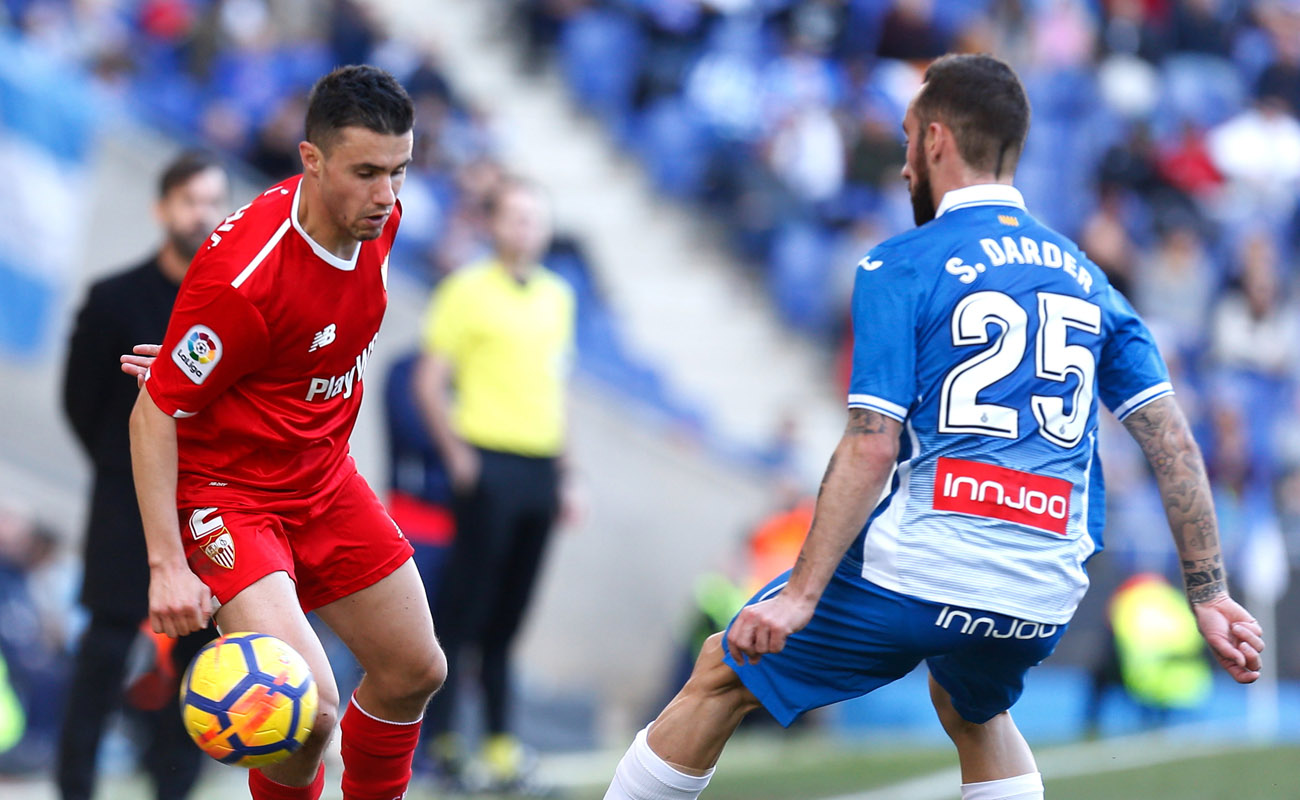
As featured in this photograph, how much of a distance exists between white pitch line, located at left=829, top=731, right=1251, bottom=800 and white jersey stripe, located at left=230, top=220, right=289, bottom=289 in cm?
412

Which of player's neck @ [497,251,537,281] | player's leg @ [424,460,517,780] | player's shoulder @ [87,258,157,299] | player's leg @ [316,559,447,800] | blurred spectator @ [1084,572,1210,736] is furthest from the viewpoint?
blurred spectator @ [1084,572,1210,736]

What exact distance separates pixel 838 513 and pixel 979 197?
3.03 ft

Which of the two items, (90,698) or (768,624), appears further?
(90,698)

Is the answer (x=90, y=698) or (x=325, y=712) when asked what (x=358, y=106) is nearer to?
(x=325, y=712)

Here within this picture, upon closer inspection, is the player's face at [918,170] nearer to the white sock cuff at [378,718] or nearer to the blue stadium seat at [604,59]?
the white sock cuff at [378,718]

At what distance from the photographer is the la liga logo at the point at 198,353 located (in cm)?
412

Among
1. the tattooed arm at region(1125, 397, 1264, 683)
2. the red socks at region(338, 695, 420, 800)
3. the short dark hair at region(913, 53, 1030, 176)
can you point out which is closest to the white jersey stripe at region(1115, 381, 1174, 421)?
the tattooed arm at region(1125, 397, 1264, 683)

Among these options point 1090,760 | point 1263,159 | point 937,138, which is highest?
point 1263,159

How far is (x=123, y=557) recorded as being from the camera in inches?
219

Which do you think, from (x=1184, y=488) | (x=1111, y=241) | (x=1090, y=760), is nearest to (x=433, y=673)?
(x=1184, y=488)

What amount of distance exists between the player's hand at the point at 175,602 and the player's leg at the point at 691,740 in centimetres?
118

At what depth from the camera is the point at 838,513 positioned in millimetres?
3867

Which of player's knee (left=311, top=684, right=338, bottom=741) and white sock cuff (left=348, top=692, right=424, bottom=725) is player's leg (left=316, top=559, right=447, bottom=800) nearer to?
white sock cuff (left=348, top=692, right=424, bottom=725)

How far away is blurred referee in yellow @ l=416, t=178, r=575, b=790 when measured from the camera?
7.53 m
